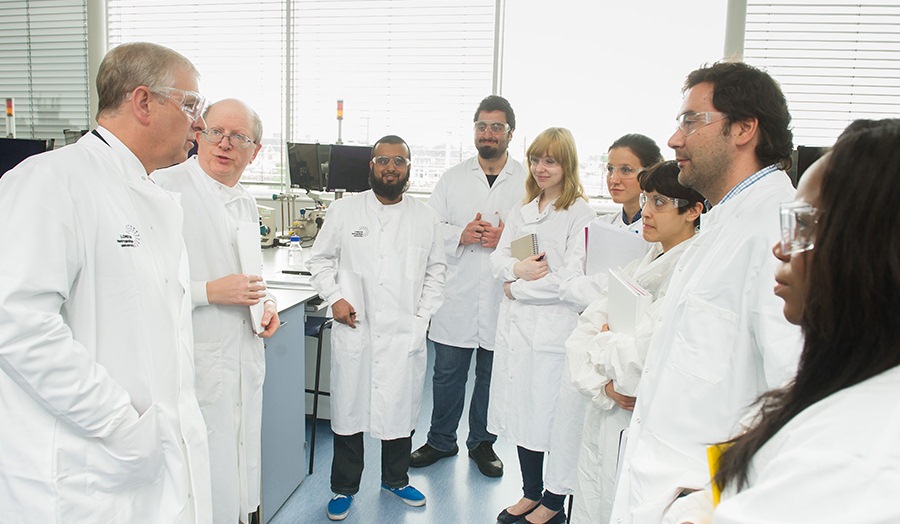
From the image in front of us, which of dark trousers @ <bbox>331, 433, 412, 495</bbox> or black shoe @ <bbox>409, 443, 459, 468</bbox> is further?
black shoe @ <bbox>409, 443, 459, 468</bbox>

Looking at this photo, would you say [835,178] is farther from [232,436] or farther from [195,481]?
[232,436]

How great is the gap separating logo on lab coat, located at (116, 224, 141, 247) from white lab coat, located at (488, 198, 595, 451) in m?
1.50

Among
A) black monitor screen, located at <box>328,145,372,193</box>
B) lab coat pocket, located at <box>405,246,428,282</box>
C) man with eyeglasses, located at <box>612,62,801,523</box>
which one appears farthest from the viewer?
black monitor screen, located at <box>328,145,372,193</box>

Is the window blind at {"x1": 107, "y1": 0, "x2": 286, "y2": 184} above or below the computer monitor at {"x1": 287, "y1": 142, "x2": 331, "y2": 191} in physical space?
above

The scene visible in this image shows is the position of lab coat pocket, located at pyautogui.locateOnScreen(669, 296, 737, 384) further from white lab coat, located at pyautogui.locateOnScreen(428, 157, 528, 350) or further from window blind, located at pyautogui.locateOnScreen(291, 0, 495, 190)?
window blind, located at pyautogui.locateOnScreen(291, 0, 495, 190)

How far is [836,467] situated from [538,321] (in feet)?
6.19

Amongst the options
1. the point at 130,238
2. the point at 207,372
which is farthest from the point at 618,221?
the point at 130,238

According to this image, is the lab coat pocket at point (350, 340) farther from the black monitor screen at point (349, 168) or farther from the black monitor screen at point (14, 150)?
the black monitor screen at point (14, 150)

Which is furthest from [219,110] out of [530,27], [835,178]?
[530,27]

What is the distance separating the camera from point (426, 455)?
117 inches

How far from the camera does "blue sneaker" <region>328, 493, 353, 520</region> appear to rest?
2457mm

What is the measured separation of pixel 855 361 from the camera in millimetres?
639

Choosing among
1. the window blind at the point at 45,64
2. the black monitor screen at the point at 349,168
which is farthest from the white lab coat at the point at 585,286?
the window blind at the point at 45,64

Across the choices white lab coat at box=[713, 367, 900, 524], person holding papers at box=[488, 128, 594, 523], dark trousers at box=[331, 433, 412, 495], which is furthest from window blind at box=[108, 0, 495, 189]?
white lab coat at box=[713, 367, 900, 524]
